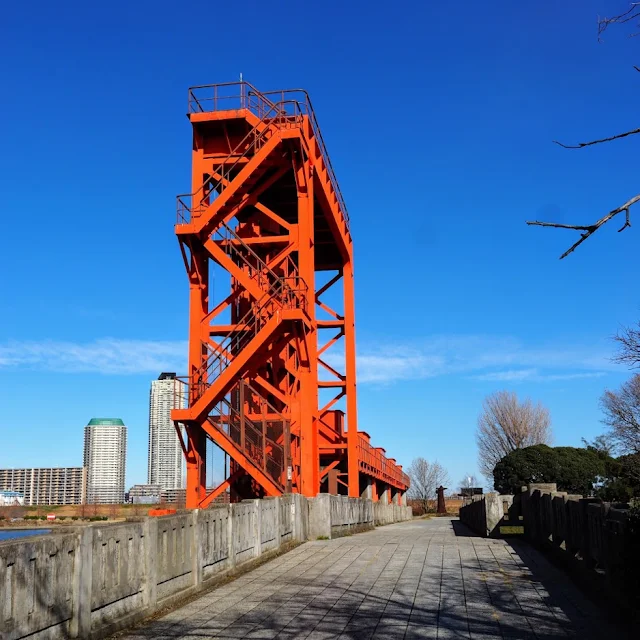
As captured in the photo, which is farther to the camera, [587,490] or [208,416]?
[587,490]

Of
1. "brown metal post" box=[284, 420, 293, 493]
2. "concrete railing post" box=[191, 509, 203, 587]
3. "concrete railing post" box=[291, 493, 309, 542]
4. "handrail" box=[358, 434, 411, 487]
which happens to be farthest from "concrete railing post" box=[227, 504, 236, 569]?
"handrail" box=[358, 434, 411, 487]

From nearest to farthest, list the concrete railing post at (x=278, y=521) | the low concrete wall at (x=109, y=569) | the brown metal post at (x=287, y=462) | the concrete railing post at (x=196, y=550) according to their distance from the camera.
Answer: the low concrete wall at (x=109, y=569)
the concrete railing post at (x=196, y=550)
the concrete railing post at (x=278, y=521)
the brown metal post at (x=287, y=462)

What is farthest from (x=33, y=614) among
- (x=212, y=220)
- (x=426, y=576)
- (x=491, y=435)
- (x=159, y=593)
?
(x=491, y=435)

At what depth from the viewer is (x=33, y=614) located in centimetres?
590

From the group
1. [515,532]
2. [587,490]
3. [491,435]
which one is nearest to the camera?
[515,532]

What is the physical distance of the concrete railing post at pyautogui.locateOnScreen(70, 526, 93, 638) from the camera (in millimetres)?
6625

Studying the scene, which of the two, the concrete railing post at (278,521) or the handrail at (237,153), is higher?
the handrail at (237,153)

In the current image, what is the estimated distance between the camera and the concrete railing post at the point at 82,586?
6.62 metres

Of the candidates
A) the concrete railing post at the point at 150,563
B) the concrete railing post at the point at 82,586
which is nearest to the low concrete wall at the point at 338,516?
the concrete railing post at the point at 150,563

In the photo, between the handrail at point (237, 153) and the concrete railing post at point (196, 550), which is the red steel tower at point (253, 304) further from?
the concrete railing post at point (196, 550)

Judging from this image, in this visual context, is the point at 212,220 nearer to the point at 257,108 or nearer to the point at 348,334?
the point at 257,108

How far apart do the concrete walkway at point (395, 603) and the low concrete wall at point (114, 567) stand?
1.06 ft

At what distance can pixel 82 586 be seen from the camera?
6.77 m

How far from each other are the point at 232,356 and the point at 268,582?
38.5ft
